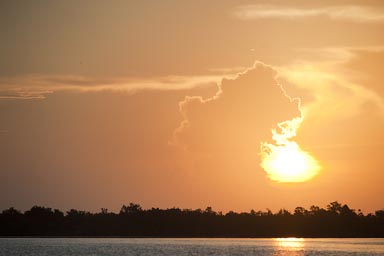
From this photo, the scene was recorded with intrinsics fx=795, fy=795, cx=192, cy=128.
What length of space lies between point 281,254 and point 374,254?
1778 cm

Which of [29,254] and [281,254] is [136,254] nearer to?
[29,254]

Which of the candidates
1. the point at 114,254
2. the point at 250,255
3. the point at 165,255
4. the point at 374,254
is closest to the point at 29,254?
the point at 114,254

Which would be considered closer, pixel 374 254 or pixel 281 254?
pixel 374 254

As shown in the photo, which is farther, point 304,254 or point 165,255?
point 304,254

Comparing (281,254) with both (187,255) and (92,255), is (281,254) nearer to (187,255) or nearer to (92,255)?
(187,255)

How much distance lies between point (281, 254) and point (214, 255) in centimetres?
1892

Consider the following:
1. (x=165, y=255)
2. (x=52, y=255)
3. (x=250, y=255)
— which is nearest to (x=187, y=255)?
(x=165, y=255)

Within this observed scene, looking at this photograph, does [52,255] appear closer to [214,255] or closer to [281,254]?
[214,255]

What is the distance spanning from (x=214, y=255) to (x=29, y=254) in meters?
30.8

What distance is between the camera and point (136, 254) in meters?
133

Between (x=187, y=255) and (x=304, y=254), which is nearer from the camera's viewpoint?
(x=187, y=255)

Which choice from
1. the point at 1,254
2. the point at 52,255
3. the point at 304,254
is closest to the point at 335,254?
the point at 304,254

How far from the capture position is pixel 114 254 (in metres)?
136

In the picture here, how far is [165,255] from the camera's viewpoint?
12988cm
